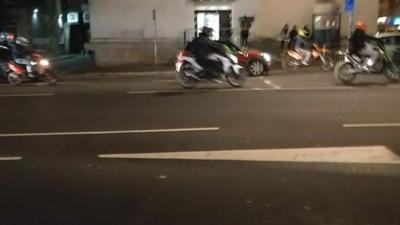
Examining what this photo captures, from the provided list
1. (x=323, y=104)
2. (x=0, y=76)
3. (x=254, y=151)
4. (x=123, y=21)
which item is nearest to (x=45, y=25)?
(x=123, y=21)

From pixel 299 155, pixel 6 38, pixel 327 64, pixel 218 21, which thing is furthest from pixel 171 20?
pixel 299 155

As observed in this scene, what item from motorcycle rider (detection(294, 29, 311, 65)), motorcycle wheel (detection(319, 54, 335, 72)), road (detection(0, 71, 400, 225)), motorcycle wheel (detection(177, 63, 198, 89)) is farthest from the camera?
motorcycle rider (detection(294, 29, 311, 65))

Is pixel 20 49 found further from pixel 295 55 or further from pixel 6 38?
pixel 295 55

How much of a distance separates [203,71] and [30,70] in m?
6.28

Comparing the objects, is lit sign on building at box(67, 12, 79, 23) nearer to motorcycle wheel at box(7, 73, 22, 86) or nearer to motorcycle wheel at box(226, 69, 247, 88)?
motorcycle wheel at box(7, 73, 22, 86)

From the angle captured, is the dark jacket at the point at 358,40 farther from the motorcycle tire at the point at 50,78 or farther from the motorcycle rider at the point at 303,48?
the motorcycle tire at the point at 50,78

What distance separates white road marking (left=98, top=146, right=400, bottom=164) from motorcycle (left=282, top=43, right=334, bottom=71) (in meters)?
14.6

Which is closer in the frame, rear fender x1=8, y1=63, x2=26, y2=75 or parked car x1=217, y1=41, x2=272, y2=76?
rear fender x1=8, y1=63, x2=26, y2=75

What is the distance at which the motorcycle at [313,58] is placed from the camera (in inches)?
888

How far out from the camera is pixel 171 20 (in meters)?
29.0

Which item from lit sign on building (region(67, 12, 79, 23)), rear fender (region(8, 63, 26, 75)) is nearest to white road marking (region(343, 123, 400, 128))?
rear fender (region(8, 63, 26, 75))

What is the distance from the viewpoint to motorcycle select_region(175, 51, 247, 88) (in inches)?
628

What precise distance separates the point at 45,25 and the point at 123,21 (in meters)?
20.4

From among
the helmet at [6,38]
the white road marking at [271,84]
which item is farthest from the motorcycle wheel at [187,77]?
the helmet at [6,38]
